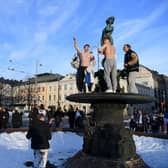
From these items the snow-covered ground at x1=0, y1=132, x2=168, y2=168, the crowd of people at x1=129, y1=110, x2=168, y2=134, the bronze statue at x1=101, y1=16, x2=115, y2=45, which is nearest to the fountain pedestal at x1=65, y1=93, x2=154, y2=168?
the snow-covered ground at x1=0, y1=132, x2=168, y2=168

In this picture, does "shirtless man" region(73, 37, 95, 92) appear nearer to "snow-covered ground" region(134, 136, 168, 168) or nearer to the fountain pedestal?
the fountain pedestal

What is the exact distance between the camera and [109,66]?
331 inches

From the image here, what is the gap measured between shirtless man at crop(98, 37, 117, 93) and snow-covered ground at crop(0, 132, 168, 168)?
2700mm

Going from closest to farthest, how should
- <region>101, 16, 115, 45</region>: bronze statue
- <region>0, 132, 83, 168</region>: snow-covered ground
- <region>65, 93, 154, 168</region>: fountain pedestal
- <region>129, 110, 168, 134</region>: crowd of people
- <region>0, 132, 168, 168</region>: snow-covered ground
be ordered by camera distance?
<region>65, 93, 154, 168</region>: fountain pedestal < <region>0, 132, 83, 168</region>: snow-covered ground < <region>0, 132, 168, 168</region>: snow-covered ground < <region>101, 16, 115, 45</region>: bronze statue < <region>129, 110, 168, 134</region>: crowd of people

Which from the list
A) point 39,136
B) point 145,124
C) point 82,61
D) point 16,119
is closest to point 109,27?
point 82,61

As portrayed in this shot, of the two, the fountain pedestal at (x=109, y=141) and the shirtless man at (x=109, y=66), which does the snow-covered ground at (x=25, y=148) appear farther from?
the shirtless man at (x=109, y=66)

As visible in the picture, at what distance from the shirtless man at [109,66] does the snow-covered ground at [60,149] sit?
2700mm

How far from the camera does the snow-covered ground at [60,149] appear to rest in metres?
8.39

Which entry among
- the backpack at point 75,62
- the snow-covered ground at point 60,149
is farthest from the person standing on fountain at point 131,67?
the snow-covered ground at point 60,149

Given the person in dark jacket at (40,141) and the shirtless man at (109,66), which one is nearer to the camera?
the person in dark jacket at (40,141)

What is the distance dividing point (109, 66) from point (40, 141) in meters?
3.16

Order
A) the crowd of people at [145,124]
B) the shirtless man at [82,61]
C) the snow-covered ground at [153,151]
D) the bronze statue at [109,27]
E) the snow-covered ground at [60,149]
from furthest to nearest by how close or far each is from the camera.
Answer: the crowd of people at [145,124] < the bronze statue at [109,27] < the shirtless man at [82,61] < the snow-covered ground at [153,151] < the snow-covered ground at [60,149]

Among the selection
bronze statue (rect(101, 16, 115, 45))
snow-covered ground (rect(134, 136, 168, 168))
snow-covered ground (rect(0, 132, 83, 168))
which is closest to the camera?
snow-covered ground (rect(0, 132, 83, 168))

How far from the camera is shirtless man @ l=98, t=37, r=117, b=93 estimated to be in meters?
8.28
